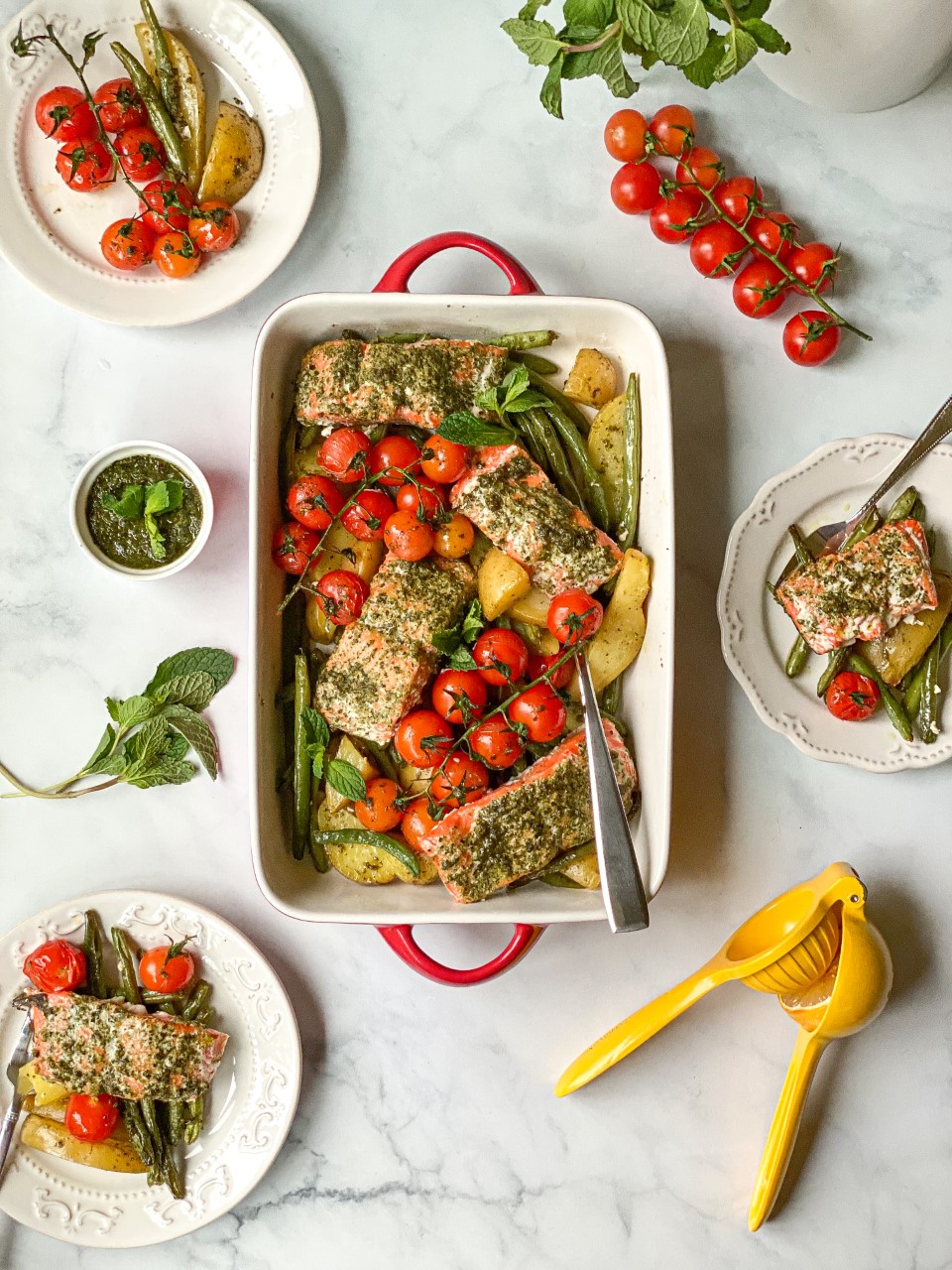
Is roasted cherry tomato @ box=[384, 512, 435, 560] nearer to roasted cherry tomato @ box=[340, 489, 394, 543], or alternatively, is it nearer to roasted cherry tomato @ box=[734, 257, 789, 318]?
roasted cherry tomato @ box=[340, 489, 394, 543]

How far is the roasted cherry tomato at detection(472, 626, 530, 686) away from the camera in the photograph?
288cm

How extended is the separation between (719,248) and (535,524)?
1.00 m

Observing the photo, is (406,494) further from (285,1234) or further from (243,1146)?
(285,1234)

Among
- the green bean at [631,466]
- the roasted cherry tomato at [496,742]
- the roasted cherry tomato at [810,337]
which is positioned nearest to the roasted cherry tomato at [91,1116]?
the roasted cherry tomato at [496,742]

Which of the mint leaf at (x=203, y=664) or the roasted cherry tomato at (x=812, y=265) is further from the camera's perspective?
the mint leaf at (x=203, y=664)

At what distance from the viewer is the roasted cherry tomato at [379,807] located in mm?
2908

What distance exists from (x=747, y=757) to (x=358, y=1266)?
1.96m

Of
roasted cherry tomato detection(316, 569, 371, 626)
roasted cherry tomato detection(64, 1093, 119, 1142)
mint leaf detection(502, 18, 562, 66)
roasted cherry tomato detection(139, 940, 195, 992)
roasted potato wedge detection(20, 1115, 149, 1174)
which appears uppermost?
mint leaf detection(502, 18, 562, 66)

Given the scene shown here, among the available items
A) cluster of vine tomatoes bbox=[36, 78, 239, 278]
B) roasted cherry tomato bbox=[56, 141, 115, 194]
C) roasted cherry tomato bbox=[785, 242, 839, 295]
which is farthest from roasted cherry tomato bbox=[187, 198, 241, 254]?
roasted cherry tomato bbox=[785, 242, 839, 295]

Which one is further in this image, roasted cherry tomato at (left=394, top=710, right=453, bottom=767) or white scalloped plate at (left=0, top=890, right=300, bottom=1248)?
white scalloped plate at (left=0, top=890, right=300, bottom=1248)

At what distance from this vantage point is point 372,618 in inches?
115

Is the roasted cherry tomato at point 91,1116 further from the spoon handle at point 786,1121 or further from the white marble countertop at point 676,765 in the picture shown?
the spoon handle at point 786,1121

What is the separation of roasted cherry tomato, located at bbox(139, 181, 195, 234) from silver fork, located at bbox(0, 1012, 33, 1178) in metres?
2.32

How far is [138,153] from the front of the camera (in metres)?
2.99
